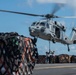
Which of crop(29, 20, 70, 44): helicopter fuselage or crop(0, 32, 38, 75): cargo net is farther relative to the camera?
crop(29, 20, 70, 44): helicopter fuselage

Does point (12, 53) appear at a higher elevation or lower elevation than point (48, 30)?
lower

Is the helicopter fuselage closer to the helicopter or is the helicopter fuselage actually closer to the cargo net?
the helicopter

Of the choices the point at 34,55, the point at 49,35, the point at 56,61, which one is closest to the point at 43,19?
the point at 49,35

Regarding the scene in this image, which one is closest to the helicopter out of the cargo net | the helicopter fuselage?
the helicopter fuselage

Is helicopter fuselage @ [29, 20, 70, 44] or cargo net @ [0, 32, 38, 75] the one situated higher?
helicopter fuselage @ [29, 20, 70, 44]

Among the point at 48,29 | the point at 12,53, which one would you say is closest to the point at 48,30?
the point at 48,29

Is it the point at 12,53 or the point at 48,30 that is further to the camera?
the point at 48,30

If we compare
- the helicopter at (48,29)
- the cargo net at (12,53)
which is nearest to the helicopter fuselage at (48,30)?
the helicopter at (48,29)

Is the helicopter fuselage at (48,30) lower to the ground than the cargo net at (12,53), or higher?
higher

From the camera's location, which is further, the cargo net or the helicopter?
the helicopter

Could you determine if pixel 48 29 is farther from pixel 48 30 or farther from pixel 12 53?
pixel 12 53

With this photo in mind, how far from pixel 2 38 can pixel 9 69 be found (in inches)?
65.9

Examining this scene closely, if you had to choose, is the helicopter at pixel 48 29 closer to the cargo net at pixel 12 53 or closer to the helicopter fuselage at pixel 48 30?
the helicopter fuselage at pixel 48 30

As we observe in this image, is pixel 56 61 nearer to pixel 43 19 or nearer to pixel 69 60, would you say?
pixel 69 60
